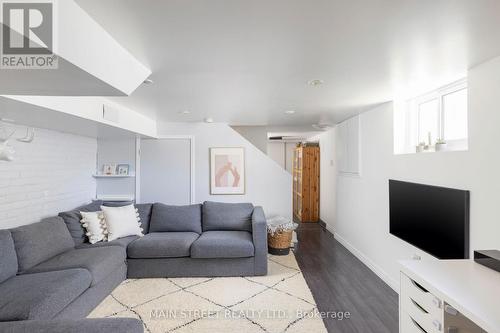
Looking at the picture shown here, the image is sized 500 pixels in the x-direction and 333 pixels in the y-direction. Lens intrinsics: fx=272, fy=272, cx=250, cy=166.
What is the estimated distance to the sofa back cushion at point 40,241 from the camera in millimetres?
2578

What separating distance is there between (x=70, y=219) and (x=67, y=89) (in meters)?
2.35

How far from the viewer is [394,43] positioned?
1.69 metres

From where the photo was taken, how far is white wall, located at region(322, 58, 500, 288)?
1.94 metres

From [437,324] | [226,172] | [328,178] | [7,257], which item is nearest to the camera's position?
[437,324]

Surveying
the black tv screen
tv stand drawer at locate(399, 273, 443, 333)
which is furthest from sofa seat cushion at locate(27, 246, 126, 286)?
the black tv screen

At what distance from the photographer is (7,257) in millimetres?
2391

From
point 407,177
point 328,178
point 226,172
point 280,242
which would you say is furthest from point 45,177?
point 328,178

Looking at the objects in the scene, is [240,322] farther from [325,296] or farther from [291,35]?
[291,35]

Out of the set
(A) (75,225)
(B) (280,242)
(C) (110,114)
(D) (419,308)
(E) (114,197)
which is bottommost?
(B) (280,242)

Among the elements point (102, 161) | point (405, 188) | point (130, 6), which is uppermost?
point (130, 6)

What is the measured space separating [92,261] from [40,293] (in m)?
0.67

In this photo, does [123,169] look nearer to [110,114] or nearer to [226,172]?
[226,172]

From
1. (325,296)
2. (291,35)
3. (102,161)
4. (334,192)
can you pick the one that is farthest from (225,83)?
(334,192)

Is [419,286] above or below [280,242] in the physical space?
Answer: above
